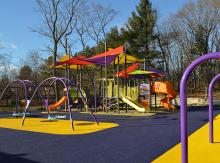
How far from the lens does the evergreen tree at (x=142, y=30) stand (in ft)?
149

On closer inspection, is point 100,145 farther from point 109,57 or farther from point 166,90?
point 166,90

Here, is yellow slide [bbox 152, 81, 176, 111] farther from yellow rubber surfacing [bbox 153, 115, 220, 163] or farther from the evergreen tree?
the evergreen tree

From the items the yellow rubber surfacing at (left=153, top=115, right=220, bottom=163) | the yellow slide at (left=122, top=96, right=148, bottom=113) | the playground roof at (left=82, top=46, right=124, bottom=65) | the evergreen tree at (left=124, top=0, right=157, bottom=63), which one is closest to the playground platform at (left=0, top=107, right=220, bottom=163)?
the yellow rubber surfacing at (left=153, top=115, right=220, bottom=163)

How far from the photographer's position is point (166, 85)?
19281 mm

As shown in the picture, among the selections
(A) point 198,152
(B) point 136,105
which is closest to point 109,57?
(B) point 136,105

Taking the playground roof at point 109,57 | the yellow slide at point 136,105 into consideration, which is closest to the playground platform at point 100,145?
the yellow slide at point 136,105

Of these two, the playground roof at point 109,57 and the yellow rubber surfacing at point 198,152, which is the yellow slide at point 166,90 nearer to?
the playground roof at point 109,57

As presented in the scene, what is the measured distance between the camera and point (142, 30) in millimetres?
46656

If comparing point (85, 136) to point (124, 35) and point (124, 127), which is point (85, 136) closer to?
point (124, 127)

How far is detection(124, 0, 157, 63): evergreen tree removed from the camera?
45.3 meters

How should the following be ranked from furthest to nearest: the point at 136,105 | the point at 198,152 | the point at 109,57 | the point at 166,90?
1. the point at 166,90
2. the point at 109,57
3. the point at 136,105
4. the point at 198,152

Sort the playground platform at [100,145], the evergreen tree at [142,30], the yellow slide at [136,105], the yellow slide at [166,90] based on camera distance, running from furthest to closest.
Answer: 1. the evergreen tree at [142,30]
2. the yellow slide at [166,90]
3. the yellow slide at [136,105]
4. the playground platform at [100,145]

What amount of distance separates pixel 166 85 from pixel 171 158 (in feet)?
41.5

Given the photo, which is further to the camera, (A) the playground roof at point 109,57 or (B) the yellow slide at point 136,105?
(A) the playground roof at point 109,57
